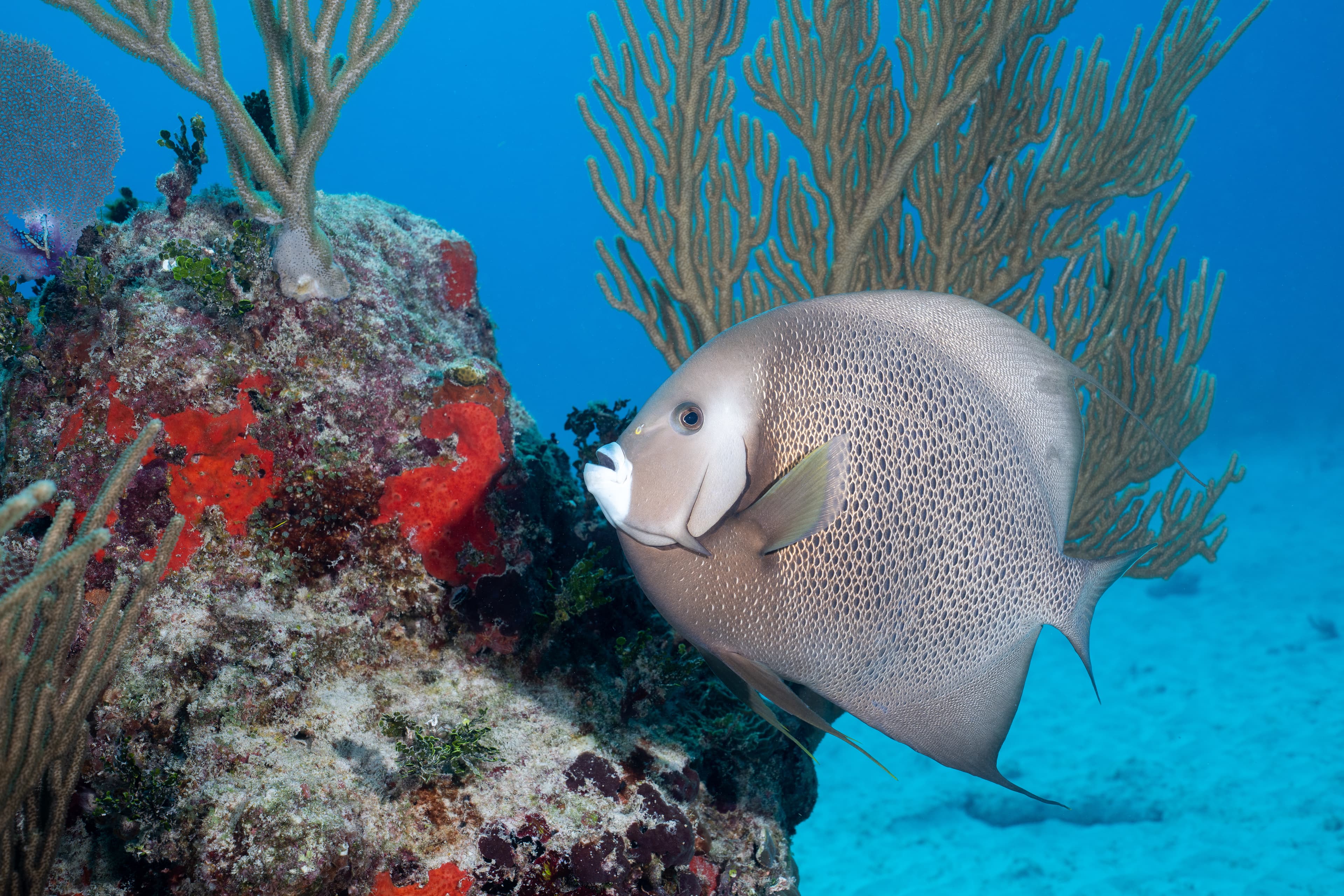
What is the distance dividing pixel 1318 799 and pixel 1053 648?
192 inches

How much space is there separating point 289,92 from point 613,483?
252cm

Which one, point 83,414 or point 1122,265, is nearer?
point 83,414

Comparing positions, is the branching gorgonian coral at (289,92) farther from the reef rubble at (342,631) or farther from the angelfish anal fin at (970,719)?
the angelfish anal fin at (970,719)

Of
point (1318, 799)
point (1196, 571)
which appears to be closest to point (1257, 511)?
point (1196, 571)

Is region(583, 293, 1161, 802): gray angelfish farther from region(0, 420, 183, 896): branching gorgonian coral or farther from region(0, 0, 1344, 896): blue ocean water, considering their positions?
region(0, 0, 1344, 896): blue ocean water

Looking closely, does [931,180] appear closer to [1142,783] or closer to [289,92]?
[289,92]

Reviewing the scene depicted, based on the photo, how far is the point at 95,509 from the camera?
1.49m

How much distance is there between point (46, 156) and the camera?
9.87 feet

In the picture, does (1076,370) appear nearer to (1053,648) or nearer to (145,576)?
(145,576)

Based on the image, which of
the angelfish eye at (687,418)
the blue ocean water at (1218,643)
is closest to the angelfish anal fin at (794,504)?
the angelfish eye at (687,418)

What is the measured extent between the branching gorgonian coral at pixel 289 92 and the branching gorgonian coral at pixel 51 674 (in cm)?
127

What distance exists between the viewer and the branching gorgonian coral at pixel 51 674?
4.62 feet

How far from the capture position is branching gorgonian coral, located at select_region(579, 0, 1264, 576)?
3.60 metres

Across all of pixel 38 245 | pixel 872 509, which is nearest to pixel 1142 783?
pixel 872 509
